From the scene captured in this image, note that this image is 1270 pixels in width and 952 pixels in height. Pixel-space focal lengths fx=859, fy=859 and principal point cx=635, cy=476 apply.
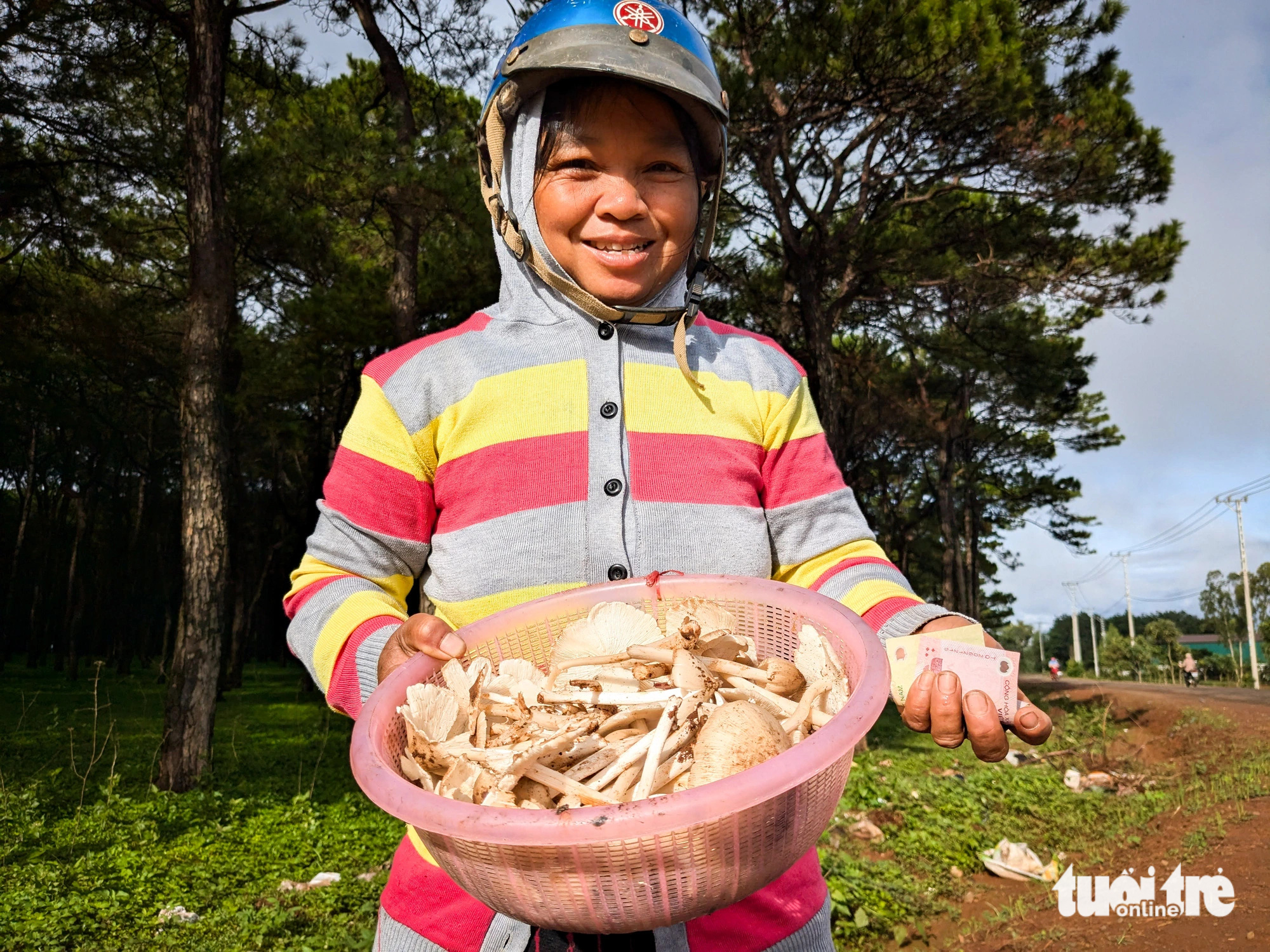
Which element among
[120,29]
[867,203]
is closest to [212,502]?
[120,29]

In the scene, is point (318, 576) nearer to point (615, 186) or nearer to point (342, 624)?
point (342, 624)

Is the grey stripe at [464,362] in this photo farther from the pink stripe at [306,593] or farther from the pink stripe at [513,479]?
the pink stripe at [306,593]

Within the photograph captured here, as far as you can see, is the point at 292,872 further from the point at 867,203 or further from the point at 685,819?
the point at 867,203

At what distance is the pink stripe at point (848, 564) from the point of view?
5.28 ft

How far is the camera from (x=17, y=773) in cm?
792

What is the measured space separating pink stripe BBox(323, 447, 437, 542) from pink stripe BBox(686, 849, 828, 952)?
0.86 meters

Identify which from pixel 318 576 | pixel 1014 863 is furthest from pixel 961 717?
pixel 1014 863

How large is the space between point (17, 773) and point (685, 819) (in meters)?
9.40

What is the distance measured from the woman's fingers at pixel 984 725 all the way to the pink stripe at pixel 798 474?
1.95 feet

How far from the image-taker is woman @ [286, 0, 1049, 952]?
1529 millimetres

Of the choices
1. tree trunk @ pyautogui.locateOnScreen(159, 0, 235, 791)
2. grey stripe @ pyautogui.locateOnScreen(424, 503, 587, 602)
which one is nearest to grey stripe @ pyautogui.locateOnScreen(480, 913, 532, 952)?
grey stripe @ pyautogui.locateOnScreen(424, 503, 587, 602)

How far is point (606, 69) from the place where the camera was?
5.32 ft

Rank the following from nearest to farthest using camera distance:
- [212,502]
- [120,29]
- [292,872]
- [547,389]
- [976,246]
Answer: [547,389]
[292,872]
[212,502]
[120,29]
[976,246]

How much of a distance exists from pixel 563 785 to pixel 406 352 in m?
1.03
